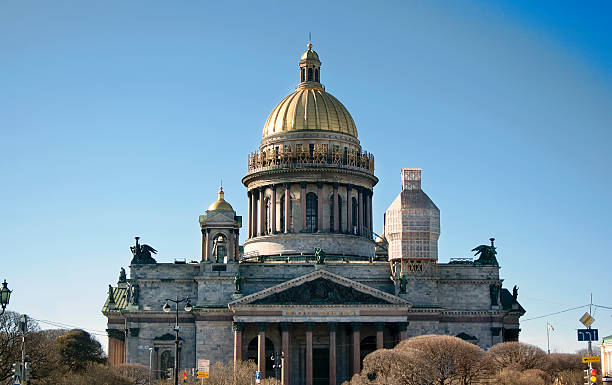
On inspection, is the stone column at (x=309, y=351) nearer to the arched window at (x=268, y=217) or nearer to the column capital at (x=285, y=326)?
the column capital at (x=285, y=326)

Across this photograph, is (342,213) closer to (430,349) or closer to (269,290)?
(269,290)

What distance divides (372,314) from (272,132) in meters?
25.3

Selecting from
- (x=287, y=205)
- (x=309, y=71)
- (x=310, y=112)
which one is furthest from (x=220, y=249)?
(x=309, y=71)

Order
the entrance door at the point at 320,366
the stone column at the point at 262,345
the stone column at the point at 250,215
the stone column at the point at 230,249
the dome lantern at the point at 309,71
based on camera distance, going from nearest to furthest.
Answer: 1. the stone column at the point at 262,345
2. the entrance door at the point at 320,366
3. the stone column at the point at 230,249
4. the stone column at the point at 250,215
5. the dome lantern at the point at 309,71

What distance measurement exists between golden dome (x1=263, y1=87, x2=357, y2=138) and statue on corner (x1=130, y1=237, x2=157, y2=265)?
19063 mm

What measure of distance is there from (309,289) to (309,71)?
28.9m

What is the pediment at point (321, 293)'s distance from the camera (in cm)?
9550

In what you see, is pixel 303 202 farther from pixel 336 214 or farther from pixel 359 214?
pixel 359 214

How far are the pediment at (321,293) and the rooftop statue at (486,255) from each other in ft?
35.9

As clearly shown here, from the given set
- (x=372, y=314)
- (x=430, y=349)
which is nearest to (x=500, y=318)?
(x=372, y=314)

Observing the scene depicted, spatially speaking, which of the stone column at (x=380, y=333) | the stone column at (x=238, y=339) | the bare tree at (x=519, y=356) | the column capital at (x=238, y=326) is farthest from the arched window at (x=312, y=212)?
the bare tree at (x=519, y=356)

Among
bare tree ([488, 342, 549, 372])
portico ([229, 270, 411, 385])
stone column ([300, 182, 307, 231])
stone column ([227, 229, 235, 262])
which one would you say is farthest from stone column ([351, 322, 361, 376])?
stone column ([300, 182, 307, 231])

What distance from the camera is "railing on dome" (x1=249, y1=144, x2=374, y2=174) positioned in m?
109

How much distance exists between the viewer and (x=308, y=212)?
356 ft
